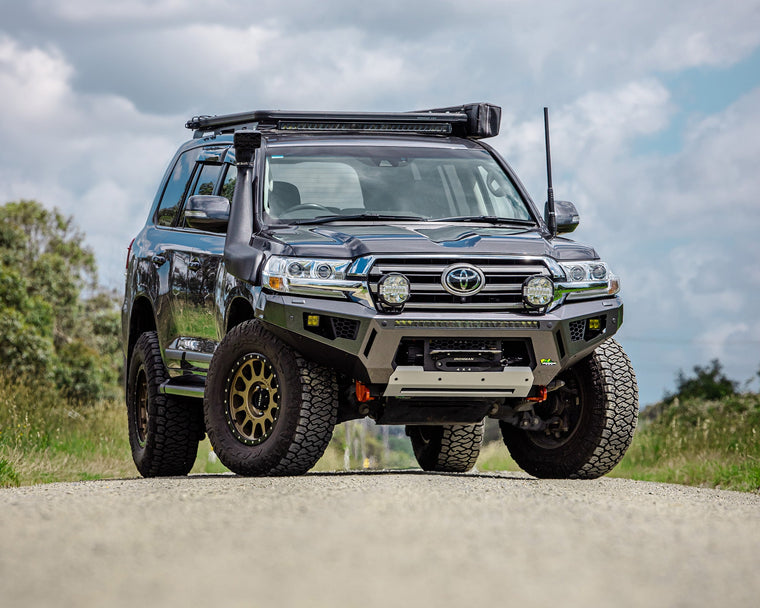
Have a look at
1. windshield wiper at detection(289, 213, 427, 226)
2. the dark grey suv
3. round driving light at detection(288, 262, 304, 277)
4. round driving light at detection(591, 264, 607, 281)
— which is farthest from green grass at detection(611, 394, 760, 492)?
round driving light at detection(288, 262, 304, 277)

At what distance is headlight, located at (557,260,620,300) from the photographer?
8727 millimetres

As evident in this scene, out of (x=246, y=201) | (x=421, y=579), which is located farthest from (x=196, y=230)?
(x=421, y=579)

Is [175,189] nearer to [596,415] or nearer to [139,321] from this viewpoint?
[139,321]

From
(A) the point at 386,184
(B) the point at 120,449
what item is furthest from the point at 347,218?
(B) the point at 120,449

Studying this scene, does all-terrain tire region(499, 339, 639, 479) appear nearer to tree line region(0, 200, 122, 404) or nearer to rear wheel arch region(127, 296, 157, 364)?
rear wheel arch region(127, 296, 157, 364)

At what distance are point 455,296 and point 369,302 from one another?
578 mm

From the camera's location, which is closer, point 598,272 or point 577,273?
point 577,273

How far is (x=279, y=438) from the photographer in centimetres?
840

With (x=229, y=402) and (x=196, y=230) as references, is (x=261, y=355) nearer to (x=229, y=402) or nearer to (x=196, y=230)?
(x=229, y=402)

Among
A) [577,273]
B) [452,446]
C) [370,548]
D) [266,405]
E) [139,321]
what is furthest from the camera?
[139,321]

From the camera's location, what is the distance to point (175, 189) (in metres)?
11.5

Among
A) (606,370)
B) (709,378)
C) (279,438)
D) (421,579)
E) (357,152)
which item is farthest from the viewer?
(709,378)

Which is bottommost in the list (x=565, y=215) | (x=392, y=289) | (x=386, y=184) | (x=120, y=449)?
(x=120, y=449)

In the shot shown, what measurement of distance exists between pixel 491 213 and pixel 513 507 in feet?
12.0
